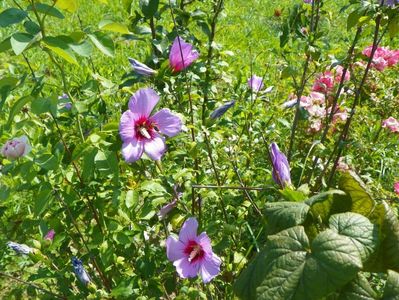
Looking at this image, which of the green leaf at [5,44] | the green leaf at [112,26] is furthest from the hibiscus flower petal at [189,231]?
the green leaf at [5,44]

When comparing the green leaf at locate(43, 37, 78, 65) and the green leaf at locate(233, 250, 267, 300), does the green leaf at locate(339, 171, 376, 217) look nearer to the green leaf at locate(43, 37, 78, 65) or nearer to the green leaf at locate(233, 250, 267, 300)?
the green leaf at locate(233, 250, 267, 300)

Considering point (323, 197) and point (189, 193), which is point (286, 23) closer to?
point (189, 193)

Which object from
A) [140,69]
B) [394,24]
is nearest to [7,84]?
[140,69]

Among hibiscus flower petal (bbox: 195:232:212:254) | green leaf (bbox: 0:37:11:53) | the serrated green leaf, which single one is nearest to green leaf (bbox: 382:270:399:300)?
the serrated green leaf

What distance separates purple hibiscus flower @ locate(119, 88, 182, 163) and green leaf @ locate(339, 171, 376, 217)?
0.43 metres

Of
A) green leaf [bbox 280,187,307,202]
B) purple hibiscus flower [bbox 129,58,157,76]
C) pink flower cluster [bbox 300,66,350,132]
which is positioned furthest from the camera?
pink flower cluster [bbox 300,66,350,132]

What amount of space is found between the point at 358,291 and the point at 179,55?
2.52 ft

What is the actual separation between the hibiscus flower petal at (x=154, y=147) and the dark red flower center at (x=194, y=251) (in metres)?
0.29

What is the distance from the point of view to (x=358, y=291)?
3.78 ft

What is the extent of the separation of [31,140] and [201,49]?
0.82 metres

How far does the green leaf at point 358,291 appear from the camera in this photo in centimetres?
114

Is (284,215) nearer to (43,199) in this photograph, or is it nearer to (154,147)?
(154,147)

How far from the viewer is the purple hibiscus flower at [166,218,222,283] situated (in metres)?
1.56

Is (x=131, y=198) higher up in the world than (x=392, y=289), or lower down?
lower down
